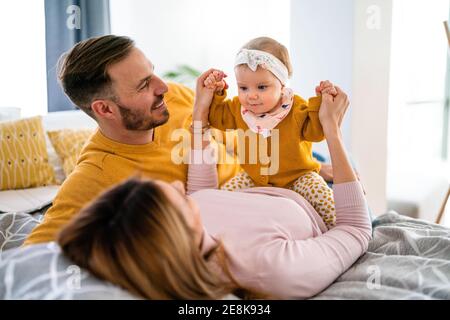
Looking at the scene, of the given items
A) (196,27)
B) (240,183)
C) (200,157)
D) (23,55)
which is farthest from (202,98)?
(196,27)

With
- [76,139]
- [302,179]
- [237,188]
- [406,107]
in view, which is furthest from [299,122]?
[406,107]

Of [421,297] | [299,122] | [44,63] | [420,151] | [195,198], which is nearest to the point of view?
[421,297]

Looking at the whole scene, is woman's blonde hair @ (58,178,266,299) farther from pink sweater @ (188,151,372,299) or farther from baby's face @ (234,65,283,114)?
baby's face @ (234,65,283,114)

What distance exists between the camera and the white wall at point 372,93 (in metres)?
2.46

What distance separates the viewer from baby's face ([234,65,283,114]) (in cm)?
122

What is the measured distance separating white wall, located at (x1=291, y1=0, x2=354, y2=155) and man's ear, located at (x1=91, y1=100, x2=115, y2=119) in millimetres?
1489

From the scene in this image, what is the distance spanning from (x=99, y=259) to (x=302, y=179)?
27.7 inches

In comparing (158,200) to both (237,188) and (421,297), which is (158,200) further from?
(237,188)

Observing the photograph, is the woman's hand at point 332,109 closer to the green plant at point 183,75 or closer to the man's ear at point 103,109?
the man's ear at point 103,109

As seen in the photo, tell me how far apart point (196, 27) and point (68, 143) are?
69.4 inches

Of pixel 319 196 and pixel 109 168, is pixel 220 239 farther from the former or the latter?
pixel 109 168

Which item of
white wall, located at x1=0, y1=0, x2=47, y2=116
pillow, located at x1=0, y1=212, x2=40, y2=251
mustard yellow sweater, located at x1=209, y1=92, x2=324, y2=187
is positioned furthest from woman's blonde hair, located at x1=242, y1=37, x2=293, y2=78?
white wall, located at x1=0, y1=0, x2=47, y2=116

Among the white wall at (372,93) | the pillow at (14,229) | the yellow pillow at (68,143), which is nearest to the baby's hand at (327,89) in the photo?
the pillow at (14,229)
